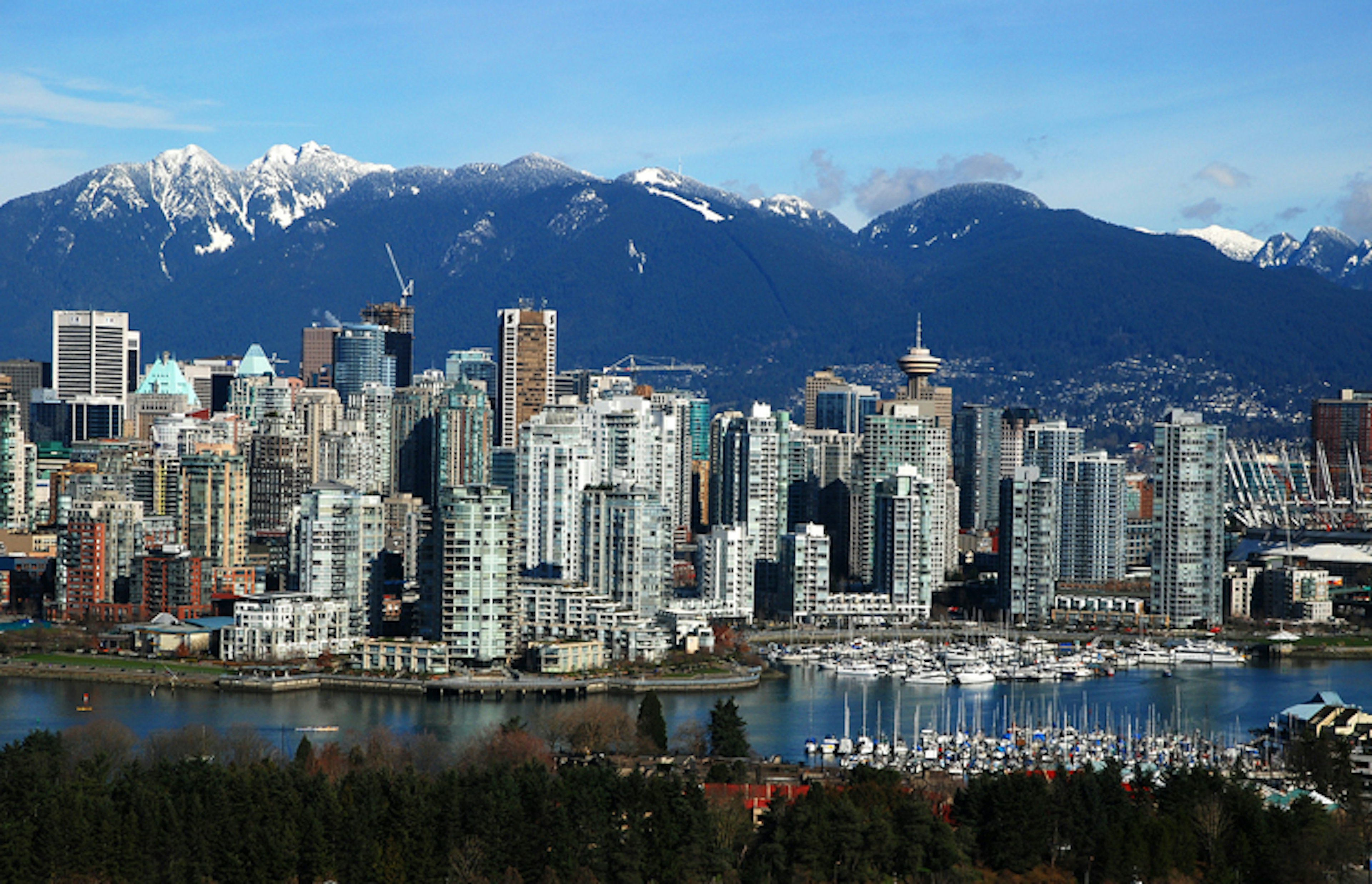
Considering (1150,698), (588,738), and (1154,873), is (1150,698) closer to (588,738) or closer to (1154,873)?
(588,738)

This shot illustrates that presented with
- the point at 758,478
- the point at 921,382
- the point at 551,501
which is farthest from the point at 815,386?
the point at 551,501

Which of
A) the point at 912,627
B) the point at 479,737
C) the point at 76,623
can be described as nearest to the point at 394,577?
the point at 76,623

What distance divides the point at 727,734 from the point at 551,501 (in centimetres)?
1626

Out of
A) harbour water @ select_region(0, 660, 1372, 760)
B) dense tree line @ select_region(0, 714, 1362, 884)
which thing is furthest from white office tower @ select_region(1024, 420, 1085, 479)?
dense tree line @ select_region(0, 714, 1362, 884)

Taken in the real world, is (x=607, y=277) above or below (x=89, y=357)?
above

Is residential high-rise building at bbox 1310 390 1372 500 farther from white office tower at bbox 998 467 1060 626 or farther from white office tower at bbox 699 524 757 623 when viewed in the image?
white office tower at bbox 699 524 757 623

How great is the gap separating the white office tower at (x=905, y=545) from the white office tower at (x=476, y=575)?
11047mm

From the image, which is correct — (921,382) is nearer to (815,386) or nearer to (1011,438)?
(1011,438)

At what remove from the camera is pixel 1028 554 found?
40.2m

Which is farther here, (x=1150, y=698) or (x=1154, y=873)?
(x=1150, y=698)

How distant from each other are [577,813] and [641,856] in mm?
820

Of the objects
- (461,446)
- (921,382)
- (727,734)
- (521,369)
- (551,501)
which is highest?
(521,369)

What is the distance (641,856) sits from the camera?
16078mm

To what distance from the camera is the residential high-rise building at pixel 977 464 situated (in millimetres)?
56656
